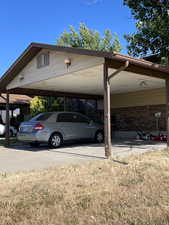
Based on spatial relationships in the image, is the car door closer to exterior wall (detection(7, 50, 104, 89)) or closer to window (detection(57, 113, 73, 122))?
window (detection(57, 113, 73, 122))

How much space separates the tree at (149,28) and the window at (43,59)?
562cm

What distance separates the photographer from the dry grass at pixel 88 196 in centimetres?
337

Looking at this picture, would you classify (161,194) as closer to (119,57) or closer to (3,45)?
(119,57)

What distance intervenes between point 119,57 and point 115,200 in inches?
173

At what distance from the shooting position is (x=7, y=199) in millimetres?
4117

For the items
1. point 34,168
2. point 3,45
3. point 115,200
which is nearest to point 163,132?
point 34,168

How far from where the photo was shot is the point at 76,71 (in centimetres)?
852

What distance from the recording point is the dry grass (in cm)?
337

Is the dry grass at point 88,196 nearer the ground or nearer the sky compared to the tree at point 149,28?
nearer the ground

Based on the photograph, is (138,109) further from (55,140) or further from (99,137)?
(55,140)

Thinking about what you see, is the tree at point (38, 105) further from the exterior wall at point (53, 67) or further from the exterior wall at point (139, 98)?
the exterior wall at point (53, 67)

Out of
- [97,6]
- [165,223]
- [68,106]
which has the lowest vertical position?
[165,223]

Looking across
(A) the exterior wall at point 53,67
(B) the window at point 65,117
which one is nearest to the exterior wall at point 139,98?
(B) the window at point 65,117

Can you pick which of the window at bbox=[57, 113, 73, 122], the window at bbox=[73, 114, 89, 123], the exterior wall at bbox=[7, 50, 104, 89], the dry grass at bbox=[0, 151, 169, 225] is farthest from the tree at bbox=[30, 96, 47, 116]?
the dry grass at bbox=[0, 151, 169, 225]
